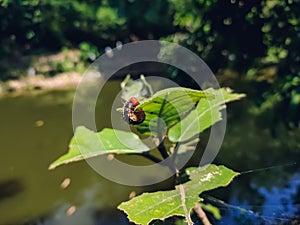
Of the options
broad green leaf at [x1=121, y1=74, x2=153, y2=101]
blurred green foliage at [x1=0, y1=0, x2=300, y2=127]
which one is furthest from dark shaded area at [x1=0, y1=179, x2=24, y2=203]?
broad green leaf at [x1=121, y1=74, x2=153, y2=101]

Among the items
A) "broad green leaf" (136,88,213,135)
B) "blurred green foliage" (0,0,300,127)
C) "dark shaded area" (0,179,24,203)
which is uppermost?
"broad green leaf" (136,88,213,135)

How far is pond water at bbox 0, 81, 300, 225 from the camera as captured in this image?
1.85 m

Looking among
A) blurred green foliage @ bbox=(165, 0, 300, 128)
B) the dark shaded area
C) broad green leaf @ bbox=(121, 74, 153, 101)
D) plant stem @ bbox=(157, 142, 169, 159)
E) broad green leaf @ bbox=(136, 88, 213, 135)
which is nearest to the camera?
broad green leaf @ bbox=(136, 88, 213, 135)

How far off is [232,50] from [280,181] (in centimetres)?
62

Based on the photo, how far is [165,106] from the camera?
2.97 ft

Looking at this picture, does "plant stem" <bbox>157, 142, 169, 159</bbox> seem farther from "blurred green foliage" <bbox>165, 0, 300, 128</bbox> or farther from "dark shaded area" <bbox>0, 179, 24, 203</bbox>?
"dark shaded area" <bbox>0, 179, 24, 203</bbox>

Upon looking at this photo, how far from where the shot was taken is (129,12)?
14.4ft

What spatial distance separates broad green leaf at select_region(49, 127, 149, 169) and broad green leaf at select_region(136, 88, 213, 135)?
0.12 meters

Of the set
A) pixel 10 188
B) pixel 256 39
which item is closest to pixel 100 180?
pixel 10 188

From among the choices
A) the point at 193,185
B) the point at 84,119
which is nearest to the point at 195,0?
the point at 193,185

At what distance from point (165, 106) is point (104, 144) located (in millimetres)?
313

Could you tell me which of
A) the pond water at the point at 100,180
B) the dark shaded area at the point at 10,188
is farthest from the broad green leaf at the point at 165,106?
the dark shaded area at the point at 10,188

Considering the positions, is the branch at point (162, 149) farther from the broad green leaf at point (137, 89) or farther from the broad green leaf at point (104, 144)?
the broad green leaf at point (137, 89)

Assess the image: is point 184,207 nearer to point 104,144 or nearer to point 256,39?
A: point 104,144
